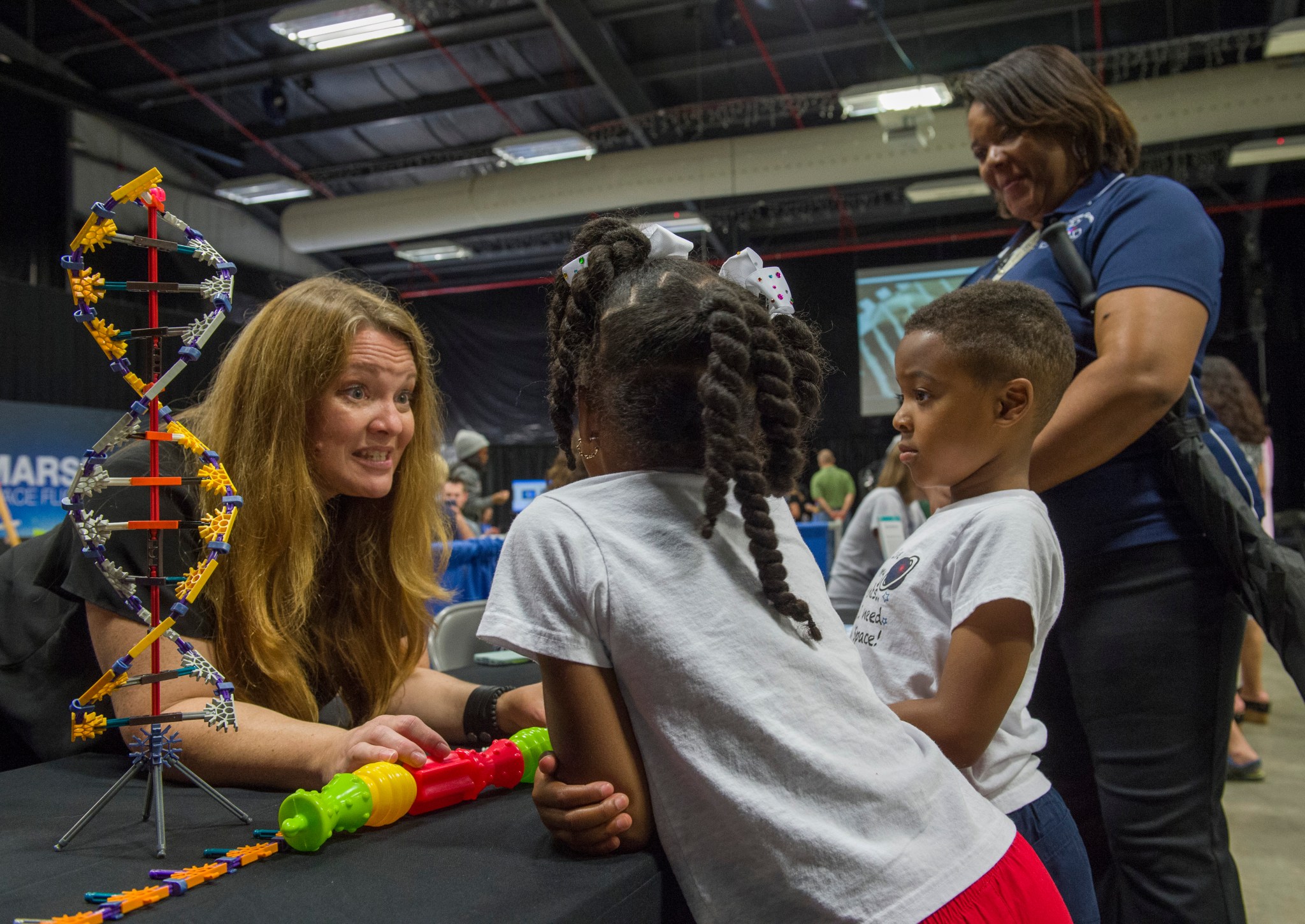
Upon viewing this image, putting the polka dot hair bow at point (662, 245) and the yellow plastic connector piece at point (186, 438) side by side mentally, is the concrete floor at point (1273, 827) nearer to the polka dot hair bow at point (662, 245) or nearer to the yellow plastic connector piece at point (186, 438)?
the polka dot hair bow at point (662, 245)

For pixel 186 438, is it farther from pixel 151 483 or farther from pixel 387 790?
pixel 387 790

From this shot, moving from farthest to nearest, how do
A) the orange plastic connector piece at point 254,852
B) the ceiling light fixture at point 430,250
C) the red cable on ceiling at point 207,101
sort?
the ceiling light fixture at point 430,250
the red cable on ceiling at point 207,101
the orange plastic connector piece at point 254,852

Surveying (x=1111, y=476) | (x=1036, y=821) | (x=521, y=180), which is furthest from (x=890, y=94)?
Result: (x=1036, y=821)

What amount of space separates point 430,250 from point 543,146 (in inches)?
155

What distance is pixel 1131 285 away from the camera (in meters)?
1.20

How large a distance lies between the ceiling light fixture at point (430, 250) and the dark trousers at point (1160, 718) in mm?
10474

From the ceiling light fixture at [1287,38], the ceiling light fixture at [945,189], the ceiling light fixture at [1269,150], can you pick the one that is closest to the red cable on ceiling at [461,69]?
the ceiling light fixture at [945,189]

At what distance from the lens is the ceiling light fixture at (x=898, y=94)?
248 inches

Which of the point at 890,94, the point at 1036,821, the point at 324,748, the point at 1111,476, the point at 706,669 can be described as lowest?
the point at 1036,821

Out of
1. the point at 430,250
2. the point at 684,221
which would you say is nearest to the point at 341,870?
the point at 684,221

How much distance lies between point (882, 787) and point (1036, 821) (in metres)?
0.40

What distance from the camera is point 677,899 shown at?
79 centimetres

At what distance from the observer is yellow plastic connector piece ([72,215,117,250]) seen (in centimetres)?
83

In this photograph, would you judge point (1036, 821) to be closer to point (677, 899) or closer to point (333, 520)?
point (677, 899)
